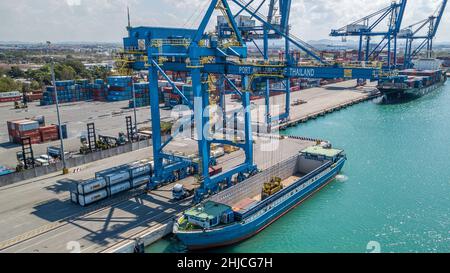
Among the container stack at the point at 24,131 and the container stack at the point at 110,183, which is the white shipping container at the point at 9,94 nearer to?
the container stack at the point at 24,131

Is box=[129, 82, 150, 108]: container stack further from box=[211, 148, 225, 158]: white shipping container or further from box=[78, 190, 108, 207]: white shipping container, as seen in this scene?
box=[78, 190, 108, 207]: white shipping container

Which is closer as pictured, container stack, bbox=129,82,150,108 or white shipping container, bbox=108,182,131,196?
white shipping container, bbox=108,182,131,196

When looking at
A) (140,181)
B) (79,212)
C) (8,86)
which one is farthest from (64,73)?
(79,212)

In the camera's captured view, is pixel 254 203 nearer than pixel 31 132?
Yes

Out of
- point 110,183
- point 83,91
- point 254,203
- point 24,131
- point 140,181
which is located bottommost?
point 254,203

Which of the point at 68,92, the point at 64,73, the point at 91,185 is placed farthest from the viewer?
the point at 64,73

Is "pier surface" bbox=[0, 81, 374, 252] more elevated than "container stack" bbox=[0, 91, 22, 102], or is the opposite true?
"container stack" bbox=[0, 91, 22, 102]

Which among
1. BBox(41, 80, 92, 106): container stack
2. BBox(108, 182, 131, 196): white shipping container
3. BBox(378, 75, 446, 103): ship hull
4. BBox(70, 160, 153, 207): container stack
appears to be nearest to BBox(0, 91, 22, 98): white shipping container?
BBox(41, 80, 92, 106): container stack

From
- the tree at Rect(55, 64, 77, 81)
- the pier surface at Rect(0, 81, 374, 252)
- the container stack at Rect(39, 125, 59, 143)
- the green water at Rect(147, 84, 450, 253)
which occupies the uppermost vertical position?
the tree at Rect(55, 64, 77, 81)

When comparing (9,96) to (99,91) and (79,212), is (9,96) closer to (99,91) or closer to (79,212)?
(99,91)
